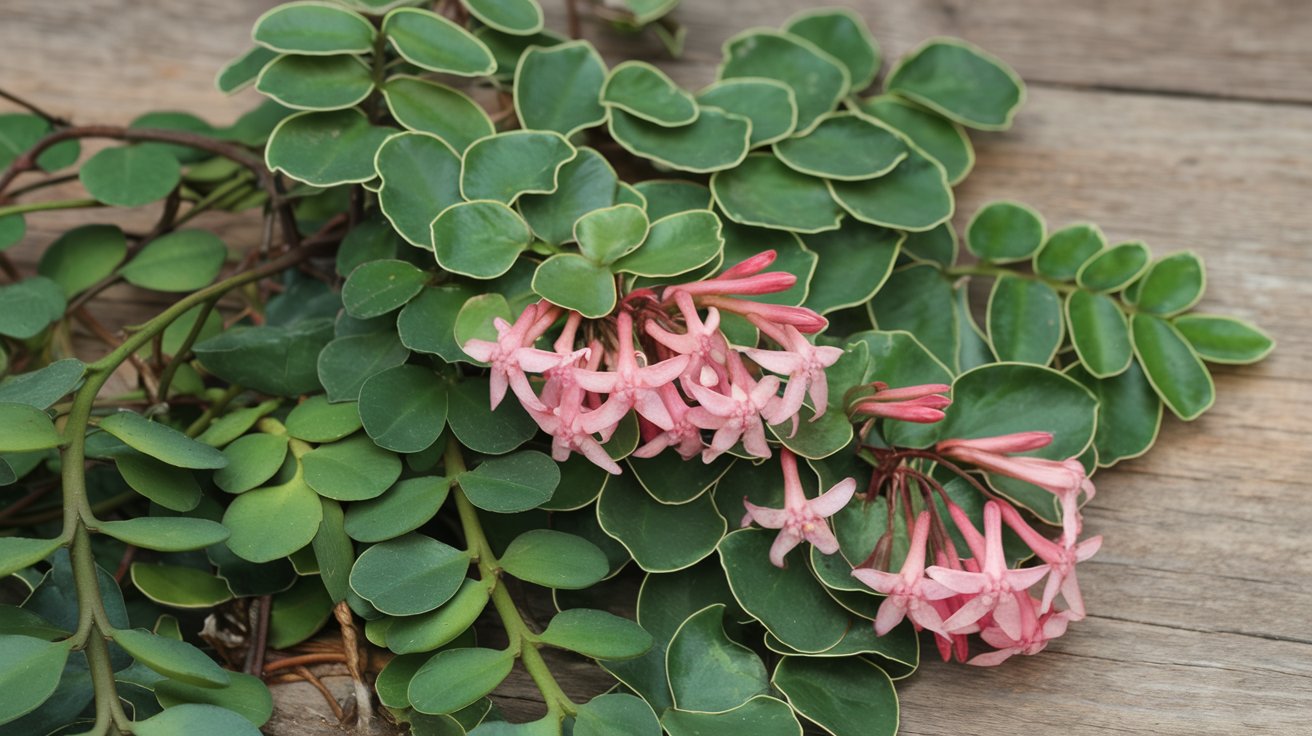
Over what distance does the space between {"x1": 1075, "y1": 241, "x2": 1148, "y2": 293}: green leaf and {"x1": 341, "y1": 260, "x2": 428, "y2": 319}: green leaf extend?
0.76m

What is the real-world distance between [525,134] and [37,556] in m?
0.57

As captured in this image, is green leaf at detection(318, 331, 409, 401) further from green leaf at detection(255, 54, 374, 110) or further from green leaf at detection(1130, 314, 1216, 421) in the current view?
green leaf at detection(1130, 314, 1216, 421)

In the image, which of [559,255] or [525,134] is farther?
[525,134]

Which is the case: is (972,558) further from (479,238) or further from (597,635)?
(479,238)

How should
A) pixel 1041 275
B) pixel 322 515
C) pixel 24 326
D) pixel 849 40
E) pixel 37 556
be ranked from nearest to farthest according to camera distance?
pixel 37 556, pixel 322 515, pixel 24 326, pixel 1041 275, pixel 849 40

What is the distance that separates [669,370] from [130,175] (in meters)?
0.72

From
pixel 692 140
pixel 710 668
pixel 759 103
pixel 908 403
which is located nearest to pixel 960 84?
pixel 759 103

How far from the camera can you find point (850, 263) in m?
1.21

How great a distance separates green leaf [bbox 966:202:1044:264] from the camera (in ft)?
4.31

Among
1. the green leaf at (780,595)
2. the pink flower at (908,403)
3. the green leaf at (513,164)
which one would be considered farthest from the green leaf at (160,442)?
the pink flower at (908,403)

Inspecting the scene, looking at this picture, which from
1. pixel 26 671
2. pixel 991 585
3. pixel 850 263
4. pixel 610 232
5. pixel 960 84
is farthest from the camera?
pixel 960 84

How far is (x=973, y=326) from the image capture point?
1.27 metres

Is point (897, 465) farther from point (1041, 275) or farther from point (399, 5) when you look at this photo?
point (399, 5)

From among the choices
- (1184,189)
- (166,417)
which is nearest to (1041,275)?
(1184,189)
